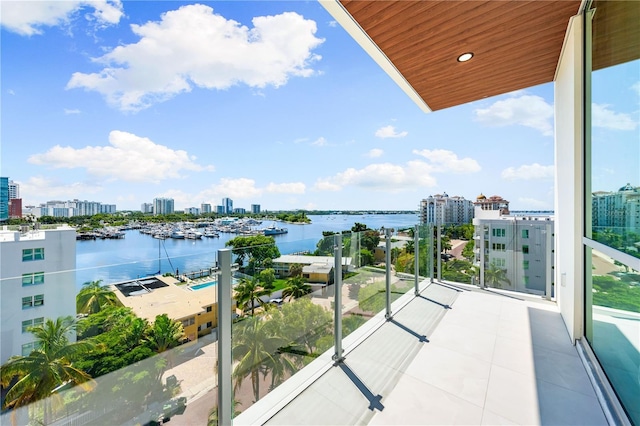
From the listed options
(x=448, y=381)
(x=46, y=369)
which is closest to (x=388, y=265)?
(x=448, y=381)

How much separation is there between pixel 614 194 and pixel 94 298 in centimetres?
324

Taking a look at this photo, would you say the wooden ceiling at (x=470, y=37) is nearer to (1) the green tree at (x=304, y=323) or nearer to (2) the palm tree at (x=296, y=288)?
(2) the palm tree at (x=296, y=288)

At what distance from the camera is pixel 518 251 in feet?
14.5

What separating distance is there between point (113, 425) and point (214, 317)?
1.84 feet

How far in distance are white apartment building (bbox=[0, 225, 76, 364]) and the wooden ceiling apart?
9.39ft

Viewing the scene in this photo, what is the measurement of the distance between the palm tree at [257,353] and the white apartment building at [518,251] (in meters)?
4.21

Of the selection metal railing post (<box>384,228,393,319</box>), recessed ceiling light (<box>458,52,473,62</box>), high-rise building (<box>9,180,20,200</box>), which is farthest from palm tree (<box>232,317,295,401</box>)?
high-rise building (<box>9,180,20,200</box>)

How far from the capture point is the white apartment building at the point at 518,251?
409 centimetres

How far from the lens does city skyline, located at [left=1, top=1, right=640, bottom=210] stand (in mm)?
5746

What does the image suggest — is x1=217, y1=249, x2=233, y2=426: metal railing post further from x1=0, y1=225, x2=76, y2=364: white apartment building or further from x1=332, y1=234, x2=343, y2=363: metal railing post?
x1=332, y1=234, x2=343, y2=363: metal railing post

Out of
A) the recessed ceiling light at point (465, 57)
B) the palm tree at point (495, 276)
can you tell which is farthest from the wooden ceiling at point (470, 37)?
the palm tree at point (495, 276)

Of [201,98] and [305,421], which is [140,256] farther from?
[201,98]

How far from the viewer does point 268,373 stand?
5.98ft

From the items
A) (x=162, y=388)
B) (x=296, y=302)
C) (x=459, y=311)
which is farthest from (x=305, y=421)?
(x=459, y=311)
